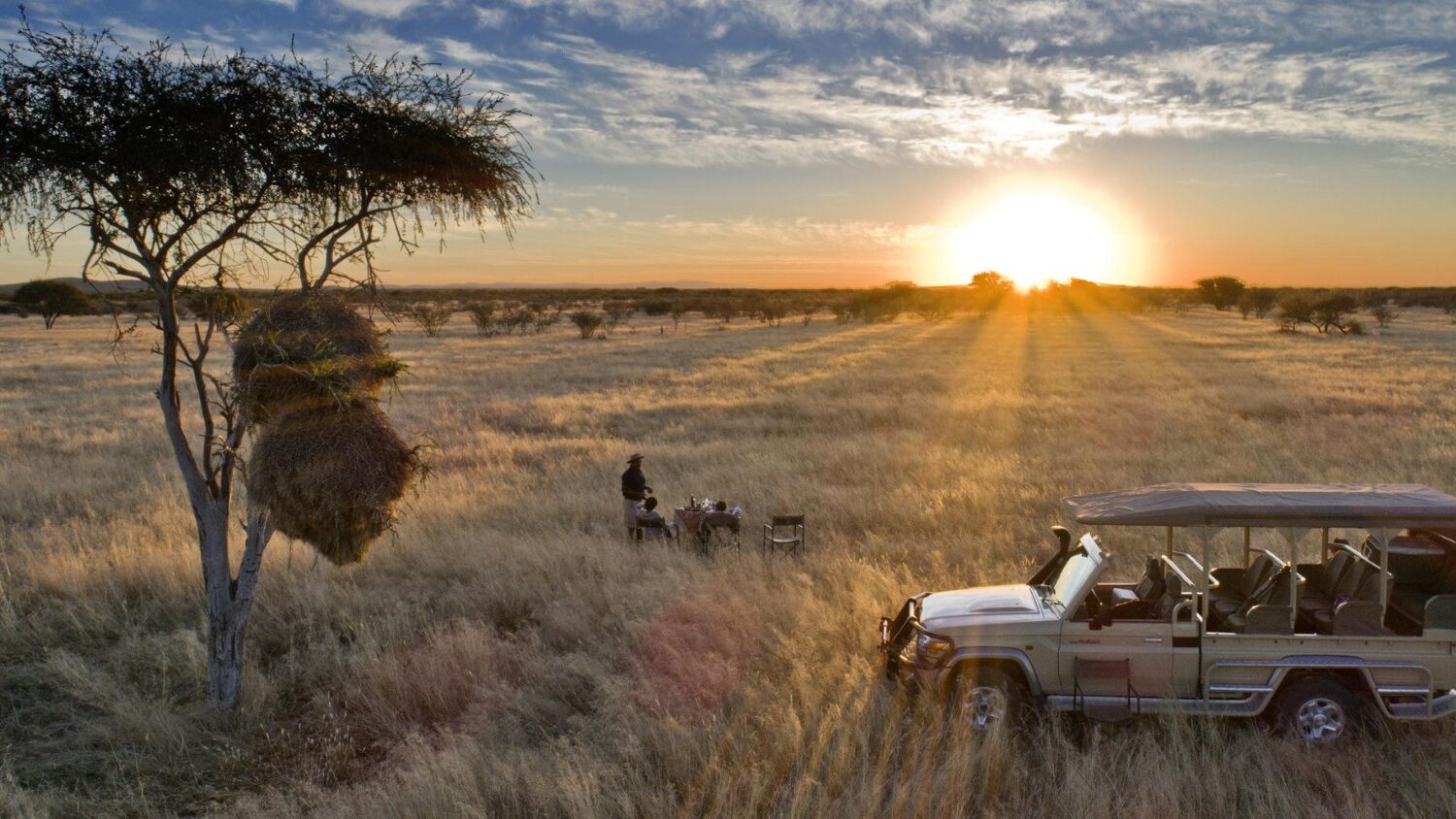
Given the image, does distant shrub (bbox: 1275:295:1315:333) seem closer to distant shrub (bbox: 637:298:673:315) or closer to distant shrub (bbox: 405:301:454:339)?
distant shrub (bbox: 405:301:454:339)

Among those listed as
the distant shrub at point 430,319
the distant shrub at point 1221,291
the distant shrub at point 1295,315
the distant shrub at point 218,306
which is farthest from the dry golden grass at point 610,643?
the distant shrub at point 1221,291

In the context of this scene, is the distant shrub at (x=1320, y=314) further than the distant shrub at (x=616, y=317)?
No

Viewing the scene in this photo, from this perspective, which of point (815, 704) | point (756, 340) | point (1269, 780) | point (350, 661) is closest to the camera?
point (1269, 780)

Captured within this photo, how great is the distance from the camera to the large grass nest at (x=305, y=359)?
6.20 meters

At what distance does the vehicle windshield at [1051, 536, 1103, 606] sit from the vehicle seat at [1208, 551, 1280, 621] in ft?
4.11

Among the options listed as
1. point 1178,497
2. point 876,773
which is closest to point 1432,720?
point 1178,497

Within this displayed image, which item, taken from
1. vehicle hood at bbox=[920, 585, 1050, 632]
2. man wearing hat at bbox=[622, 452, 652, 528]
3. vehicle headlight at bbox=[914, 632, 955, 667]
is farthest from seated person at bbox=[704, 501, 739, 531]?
vehicle headlight at bbox=[914, 632, 955, 667]

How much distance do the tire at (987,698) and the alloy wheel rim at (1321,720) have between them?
6.43ft

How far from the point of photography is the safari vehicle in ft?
20.3

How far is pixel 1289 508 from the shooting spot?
6.09 m

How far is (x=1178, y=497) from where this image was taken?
21.0 feet

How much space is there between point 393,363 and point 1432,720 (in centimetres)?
846

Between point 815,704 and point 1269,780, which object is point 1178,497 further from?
point 815,704

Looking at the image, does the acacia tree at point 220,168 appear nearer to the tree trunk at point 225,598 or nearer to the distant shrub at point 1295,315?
the tree trunk at point 225,598
